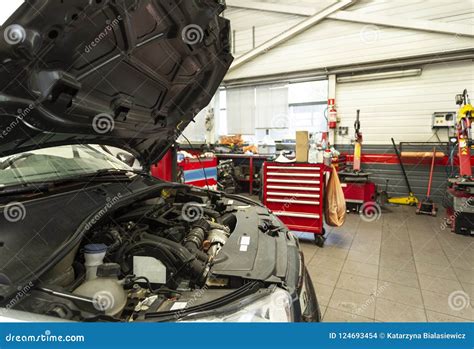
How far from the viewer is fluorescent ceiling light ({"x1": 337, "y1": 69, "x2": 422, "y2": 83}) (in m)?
5.00

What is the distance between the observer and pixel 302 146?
311 centimetres

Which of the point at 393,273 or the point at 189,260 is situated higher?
the point at 189,260

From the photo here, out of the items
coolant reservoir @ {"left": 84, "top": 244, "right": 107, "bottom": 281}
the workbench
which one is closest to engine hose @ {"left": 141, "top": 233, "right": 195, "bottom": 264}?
coolant reservoir @ {"left": 84, "top": 244, "right": 107, "bottom": 281}

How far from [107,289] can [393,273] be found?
248 centimetres

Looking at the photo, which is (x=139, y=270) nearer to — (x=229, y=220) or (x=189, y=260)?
(x=189, y=260)

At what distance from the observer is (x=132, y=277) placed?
3.09 feet

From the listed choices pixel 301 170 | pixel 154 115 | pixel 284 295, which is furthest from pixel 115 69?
pixel 301 170

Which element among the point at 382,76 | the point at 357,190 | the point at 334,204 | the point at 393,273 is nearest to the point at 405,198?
the point at 357,190

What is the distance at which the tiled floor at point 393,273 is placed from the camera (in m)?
1.86

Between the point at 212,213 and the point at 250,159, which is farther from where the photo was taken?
the point at 250,159

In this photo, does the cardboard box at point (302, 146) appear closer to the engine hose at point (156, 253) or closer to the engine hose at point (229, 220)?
the engine hose at point (229, 220)

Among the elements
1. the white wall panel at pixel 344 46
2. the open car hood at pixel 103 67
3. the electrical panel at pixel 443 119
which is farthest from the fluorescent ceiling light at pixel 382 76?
the open car hood at pixel 103 67

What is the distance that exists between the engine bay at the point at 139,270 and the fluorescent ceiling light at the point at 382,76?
5.14 meters

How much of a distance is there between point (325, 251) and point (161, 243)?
7.69 feet
